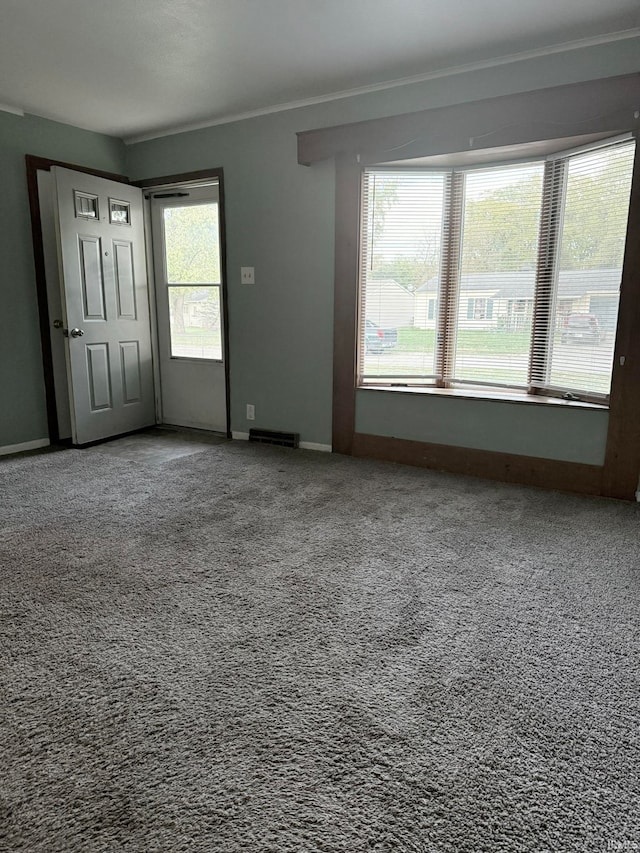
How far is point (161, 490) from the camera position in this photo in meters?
3.38

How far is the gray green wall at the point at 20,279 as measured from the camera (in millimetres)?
4027

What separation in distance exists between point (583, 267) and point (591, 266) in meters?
0.05

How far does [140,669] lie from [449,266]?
3.17m

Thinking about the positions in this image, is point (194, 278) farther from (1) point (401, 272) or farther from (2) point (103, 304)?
(1) point (401, 272)

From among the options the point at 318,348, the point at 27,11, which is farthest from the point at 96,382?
the point at 27,11

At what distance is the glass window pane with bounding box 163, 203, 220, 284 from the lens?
4.59 metres

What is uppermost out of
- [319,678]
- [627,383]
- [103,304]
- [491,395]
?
[103,304]

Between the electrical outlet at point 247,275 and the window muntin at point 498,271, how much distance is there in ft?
2.99

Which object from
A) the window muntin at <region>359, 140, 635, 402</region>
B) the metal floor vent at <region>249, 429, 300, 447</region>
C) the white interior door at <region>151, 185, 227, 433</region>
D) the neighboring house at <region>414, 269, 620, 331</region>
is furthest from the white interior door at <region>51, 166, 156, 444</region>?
the neighboring house at <region>414, 269, 620, 331</region>

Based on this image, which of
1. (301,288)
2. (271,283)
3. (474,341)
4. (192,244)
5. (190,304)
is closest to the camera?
(474,341)

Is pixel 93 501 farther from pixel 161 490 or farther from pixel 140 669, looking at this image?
pixel 140 669

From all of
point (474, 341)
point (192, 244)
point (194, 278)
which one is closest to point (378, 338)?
point (474, 341)

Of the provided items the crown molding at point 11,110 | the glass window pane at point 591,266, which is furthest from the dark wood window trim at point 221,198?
the glass window pane at point 591,266

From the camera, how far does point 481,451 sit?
3648 millimetres
